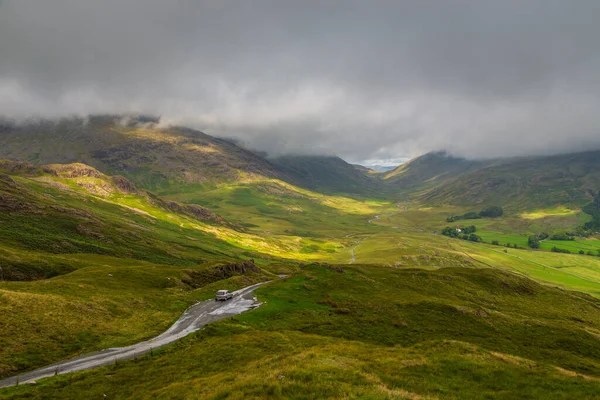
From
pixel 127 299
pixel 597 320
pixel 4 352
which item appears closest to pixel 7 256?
pixel 127 299

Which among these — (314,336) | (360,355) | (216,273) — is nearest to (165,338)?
(314,336)

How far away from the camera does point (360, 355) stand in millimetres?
32125

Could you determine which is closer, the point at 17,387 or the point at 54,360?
the point at 17,387

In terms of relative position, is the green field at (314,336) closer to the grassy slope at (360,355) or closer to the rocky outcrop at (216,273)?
the grassy slope at (360,355)

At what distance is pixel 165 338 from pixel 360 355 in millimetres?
27916

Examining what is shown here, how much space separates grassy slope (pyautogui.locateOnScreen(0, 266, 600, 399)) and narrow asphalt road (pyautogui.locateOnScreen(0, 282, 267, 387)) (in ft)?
10.9

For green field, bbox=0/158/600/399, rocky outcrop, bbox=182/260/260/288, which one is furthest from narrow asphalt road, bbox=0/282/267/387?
rocky outcrop, bbox=182/260/260/288

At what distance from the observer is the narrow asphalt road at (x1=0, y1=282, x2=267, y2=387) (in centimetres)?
3241

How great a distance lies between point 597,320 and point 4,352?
387 feet

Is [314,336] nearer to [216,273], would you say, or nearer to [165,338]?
[165,338]

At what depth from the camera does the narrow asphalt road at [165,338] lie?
3241 centimetres

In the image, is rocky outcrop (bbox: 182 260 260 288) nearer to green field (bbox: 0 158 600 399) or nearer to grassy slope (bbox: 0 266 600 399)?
green field (bbox: 0 158 600 399)

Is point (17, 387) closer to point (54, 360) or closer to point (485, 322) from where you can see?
point (54, 360)

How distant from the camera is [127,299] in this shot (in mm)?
61469
